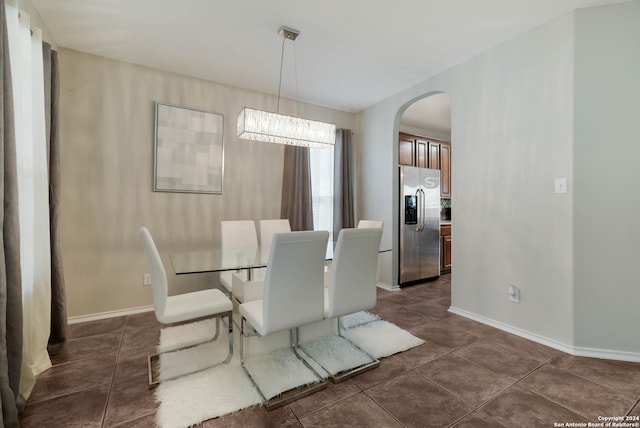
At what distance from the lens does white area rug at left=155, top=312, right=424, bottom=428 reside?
1651 millimetres

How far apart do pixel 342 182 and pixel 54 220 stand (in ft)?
10.8

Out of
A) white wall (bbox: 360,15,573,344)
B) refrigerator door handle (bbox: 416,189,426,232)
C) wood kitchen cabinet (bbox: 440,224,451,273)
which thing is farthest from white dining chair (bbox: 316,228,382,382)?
wood kitchen cabinet (bbox: 440,224,451,273)

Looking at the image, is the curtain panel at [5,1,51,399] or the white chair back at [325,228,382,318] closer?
the curtain panel at [5,1,51,399]

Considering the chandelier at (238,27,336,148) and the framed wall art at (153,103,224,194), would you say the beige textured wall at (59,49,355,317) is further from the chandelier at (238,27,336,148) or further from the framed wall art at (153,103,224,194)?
the chandelier at (238,27,336,148)

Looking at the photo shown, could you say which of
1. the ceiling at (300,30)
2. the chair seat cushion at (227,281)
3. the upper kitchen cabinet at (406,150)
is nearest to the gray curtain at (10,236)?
the ceiling at (300,30)

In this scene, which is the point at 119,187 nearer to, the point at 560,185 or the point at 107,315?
the point at 107,315

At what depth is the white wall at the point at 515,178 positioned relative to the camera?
2373 mm

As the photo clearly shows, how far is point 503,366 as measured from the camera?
2098 mm

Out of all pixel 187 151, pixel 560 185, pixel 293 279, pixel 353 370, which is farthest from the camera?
pixel 187 151

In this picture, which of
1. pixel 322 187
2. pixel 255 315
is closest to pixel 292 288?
pixel 255 315

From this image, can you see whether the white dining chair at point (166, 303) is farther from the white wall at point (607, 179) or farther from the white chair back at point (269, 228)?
the white wall at point (607, 179)

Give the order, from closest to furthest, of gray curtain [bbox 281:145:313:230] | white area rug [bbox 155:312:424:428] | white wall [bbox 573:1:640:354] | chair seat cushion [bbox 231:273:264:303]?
white area rug [bbox 155:312:424:428], white wall [bbox 573:1:640:354], chair seat cushion [bbox 231:273:264:303], gray curtain [bbox 281:145:313:230]

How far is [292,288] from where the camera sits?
178 cm

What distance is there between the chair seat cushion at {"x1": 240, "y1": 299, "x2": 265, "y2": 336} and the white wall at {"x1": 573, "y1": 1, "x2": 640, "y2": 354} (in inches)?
98.4
